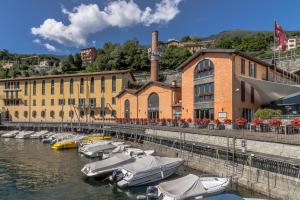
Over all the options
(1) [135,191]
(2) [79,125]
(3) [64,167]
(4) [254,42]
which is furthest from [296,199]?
(4) [254,42]

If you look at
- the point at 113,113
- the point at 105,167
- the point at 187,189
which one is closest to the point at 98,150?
the point at 105,167

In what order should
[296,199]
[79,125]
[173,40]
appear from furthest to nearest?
[173,40], [79,125], [296,199]

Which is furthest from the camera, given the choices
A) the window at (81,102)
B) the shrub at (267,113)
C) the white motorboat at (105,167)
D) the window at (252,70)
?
the window at (81,102)

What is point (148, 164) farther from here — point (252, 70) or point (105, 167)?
point (252, 70)

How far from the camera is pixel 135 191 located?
19.6 meters

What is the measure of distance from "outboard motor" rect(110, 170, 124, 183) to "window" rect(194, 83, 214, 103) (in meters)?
19.9

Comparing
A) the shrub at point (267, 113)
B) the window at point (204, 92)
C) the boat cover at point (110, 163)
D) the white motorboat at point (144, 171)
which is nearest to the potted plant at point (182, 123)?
the window at point (204, 92)

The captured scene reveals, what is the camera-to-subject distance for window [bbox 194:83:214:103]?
37625mm

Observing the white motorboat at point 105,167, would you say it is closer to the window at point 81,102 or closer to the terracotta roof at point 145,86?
the terracotta roof at point 145,86

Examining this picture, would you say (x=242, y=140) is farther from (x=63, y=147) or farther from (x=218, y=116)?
(x=63, y=147)

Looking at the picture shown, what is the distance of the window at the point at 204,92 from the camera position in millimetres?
37625

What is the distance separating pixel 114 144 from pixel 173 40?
139 metres

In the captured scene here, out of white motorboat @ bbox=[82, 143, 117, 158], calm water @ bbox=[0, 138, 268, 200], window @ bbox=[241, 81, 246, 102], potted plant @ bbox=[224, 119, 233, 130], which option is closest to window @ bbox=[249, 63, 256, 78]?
window @ bbox=[241, 81, 246, 102]

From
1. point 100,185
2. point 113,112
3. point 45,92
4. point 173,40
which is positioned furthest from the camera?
point 173,40
